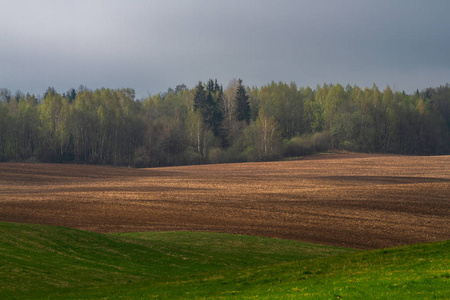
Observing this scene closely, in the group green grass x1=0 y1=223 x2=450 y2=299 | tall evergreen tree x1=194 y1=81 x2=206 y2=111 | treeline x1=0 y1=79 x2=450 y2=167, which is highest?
tall evergreen tree x1=194 y1=81 x2=206 y2=111

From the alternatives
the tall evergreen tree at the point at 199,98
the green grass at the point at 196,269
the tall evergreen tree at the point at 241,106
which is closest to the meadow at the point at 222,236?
the green grass at the point at 196,269

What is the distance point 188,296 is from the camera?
1262 cm

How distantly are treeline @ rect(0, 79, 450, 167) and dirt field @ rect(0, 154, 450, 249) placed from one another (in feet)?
141

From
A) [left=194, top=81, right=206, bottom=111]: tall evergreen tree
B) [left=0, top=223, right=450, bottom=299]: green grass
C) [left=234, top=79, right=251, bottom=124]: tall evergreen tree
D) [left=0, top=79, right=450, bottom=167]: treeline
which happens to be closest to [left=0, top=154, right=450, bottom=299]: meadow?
[left=0, top=223, right=450, bottom=299]: green grass

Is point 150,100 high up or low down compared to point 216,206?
up

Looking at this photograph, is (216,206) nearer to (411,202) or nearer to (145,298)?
(411,202)

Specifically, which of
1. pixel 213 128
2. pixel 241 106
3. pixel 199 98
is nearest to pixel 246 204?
pixel 213 128

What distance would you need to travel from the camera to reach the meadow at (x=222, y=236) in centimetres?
1373

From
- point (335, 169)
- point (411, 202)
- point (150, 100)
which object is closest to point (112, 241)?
point (411, 202)

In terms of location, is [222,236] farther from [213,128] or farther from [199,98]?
[199,98]

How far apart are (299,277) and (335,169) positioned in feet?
185

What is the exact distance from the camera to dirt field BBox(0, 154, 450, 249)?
30016 millimetres

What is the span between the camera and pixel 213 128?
121 meters

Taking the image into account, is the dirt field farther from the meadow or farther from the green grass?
the green grass
